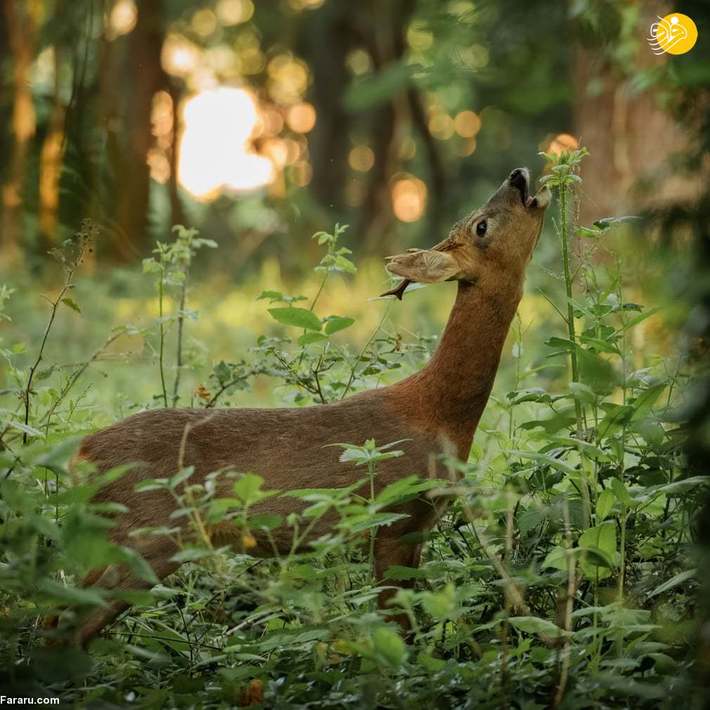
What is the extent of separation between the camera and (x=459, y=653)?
152 inches

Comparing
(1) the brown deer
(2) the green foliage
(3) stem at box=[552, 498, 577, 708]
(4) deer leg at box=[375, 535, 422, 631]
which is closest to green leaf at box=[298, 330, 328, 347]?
(2) the green foliage

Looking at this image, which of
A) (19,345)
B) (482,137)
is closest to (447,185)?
(482,137)

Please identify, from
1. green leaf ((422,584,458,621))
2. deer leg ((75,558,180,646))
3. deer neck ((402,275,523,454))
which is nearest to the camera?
green leaf ((422,584,458,621))

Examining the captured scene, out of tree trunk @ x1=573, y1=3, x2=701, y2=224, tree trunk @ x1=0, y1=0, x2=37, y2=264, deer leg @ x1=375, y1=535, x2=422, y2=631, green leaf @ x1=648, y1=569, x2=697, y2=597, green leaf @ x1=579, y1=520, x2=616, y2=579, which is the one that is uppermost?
tree trunk @ x1=0, y1=0, x2=37, y2=264

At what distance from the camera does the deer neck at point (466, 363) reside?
4387 millimetres

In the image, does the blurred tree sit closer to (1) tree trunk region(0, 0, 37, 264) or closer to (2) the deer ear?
(1) tree trunk region(0, 0, 37, 264)

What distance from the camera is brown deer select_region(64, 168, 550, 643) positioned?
4090mm

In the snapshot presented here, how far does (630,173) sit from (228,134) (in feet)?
27.0

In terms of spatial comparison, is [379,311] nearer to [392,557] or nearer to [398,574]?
[392,557]

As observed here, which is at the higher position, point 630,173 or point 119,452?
point 630,173

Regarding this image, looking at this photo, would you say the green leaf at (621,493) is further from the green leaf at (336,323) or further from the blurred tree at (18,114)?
the blurred tree at (18,114)

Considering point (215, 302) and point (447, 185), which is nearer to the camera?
point (215, 302)

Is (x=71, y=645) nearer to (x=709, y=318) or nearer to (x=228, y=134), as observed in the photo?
(x=709, y=318)

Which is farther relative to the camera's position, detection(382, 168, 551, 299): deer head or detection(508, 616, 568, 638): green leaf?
detection(382, 168, 551, 299): deer head
